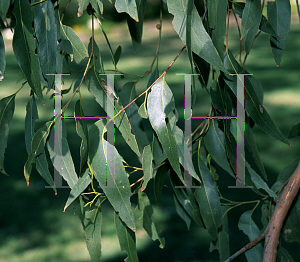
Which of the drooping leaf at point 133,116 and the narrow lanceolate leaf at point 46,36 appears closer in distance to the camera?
the narrow lanceolate leaf at point 46,36

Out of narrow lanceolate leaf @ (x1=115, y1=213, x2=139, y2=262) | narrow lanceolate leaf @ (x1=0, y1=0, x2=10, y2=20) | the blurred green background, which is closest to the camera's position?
narrow lanceolate leaf @ (x1=0, y1=0, x2=10, y2=20)

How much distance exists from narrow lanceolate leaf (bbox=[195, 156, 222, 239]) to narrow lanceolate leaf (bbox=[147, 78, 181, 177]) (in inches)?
5.8

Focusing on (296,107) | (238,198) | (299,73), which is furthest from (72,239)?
(299,73)

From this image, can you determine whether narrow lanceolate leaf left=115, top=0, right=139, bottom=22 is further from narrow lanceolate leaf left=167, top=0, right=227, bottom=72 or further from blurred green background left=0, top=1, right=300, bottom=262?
blurred green background left=0, top=1, right=300, bottom=262

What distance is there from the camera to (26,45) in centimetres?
70

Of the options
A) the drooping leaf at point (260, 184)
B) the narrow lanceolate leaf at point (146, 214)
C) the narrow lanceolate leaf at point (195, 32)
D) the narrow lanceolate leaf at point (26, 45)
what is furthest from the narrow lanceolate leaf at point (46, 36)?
the drooping leaf at point (260, 184)

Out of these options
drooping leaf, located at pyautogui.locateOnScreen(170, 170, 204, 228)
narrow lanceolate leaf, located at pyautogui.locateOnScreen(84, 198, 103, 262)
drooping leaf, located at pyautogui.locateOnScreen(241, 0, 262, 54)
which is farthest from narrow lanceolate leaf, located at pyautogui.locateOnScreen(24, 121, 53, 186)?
drooping leaf, located at pyautogui.locateOnScreen(241, 0, 262, 54)

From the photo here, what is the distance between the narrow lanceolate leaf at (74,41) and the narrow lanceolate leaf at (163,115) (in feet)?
0.75

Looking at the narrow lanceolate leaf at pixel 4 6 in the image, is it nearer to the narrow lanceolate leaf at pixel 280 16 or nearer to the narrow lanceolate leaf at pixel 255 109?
the narrow lanceolate leaf at pixel 255 109

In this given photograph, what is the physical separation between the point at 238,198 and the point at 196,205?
105 centimetres

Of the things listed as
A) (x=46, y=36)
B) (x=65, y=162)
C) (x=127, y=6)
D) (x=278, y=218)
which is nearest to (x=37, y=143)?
(x=65, y=162)

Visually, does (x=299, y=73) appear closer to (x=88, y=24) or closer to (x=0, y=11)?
(x=0, y=11)

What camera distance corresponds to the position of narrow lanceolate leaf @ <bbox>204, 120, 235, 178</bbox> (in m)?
0.81

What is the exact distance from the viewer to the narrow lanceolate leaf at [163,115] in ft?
2.30
